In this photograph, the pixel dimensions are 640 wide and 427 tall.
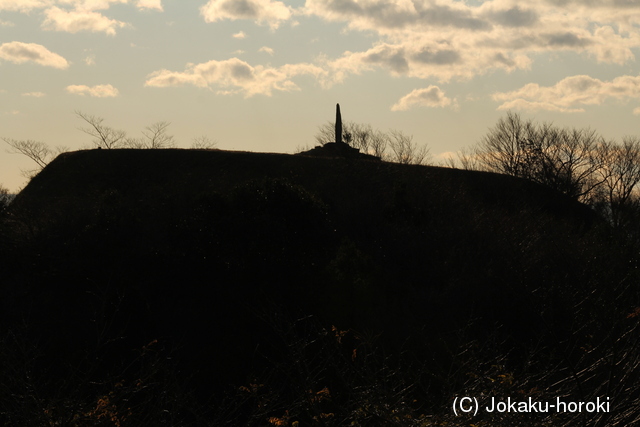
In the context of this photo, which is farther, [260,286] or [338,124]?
[338,124]

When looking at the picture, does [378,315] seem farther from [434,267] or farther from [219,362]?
[219,362]

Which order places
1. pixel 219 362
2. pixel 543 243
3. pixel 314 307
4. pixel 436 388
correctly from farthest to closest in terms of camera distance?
pixel 543 243
pixel 314 307
pixel 219 362
pixel 436 388

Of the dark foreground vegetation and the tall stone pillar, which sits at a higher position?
the tall stone pillar

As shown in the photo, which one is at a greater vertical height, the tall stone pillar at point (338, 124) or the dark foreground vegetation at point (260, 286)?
the tall stone pillar at point (338, 124)

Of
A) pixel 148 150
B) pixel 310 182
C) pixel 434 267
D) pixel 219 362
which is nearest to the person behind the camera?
pixel 219 362

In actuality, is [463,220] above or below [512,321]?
above

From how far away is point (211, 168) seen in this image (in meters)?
Result: 38.6

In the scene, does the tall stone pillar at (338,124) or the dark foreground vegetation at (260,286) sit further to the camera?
the tall stone pillar at (338,124)

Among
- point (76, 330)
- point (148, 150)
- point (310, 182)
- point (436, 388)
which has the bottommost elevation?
point (436, 388)

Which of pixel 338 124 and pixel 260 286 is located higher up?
pixel 338 124

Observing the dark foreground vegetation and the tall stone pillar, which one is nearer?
the dark foreground vegetation

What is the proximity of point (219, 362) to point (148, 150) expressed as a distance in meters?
A: 24.6

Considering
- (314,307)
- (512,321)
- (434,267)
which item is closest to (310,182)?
(434,267)

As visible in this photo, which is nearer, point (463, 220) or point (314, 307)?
point (314, 307)
